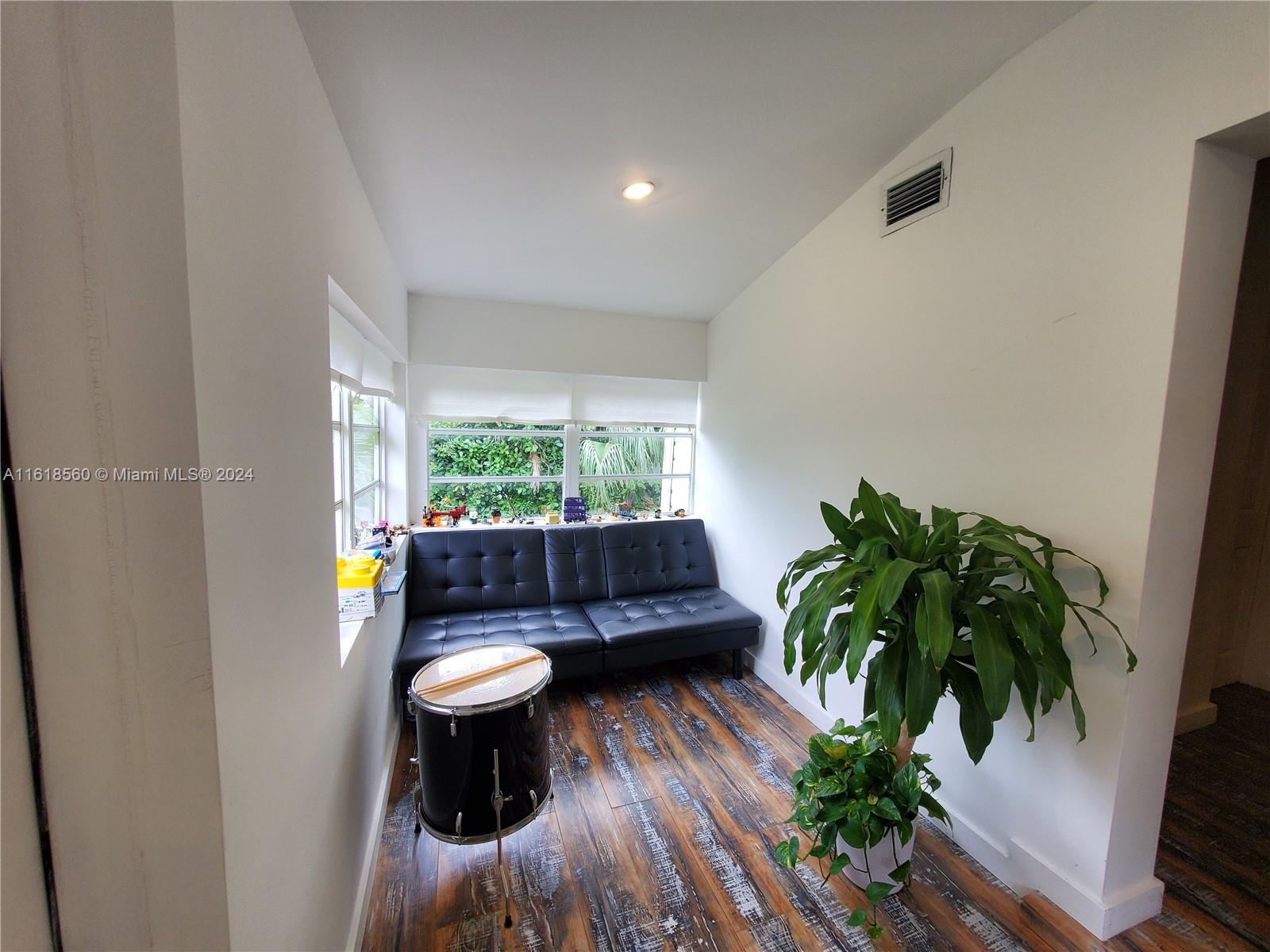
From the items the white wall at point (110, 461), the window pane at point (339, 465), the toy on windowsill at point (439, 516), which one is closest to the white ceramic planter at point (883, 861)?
the white wall at point (110, 461)

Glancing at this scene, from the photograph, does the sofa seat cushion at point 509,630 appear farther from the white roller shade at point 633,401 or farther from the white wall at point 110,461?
the white wall at point 110,461

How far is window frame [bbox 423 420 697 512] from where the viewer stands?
3246 mm

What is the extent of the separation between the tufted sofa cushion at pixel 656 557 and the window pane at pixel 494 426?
861mm

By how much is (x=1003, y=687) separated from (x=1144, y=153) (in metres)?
1.51

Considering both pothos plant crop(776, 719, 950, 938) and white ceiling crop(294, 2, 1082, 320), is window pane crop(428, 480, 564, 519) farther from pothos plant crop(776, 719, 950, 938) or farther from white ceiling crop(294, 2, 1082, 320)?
pothos plant crop(776, 719, 950, 938)

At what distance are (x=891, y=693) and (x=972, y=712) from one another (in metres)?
0.22

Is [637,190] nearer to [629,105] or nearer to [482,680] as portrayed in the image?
[629,105]

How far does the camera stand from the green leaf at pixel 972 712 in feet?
4.42

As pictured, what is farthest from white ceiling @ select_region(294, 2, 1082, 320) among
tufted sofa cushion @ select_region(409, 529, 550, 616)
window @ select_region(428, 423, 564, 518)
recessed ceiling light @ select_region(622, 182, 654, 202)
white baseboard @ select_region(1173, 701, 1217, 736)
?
white baseboard @ select_region(1173, 701, 1217, 736)

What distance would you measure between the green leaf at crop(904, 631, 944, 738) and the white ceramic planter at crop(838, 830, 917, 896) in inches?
18.0

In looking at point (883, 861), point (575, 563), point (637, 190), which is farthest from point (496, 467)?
point (883, 861)

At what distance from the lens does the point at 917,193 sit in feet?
6.15

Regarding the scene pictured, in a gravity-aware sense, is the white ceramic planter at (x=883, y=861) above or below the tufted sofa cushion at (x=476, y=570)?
below

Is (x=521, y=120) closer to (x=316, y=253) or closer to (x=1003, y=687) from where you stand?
(x=316, y=253)
